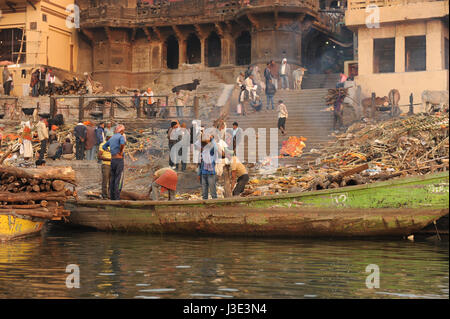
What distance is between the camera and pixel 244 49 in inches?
1548

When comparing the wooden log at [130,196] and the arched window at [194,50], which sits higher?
the arched window at [194,50]

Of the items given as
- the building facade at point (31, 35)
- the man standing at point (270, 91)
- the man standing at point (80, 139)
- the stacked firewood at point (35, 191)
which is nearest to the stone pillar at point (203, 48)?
the building facade at point (31, 35)

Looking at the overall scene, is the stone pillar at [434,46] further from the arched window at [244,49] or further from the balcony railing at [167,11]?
the arched window at [244,49]

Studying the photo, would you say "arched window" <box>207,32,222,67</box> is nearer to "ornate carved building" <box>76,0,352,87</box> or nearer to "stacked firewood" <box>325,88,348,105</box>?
"ornate carved building" <box>76,0,352,87</box>

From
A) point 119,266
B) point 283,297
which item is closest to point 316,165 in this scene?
point 119,266

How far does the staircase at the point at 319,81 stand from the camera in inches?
1373

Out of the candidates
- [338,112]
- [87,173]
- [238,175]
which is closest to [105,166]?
[238,175]

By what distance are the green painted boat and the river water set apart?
10.2 inches

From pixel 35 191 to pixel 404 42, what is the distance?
21220 millimetres

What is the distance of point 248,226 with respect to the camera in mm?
13969

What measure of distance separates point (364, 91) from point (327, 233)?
18.2 metres

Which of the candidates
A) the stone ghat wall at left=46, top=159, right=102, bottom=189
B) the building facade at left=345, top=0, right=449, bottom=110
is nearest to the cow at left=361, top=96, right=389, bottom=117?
the building facade at left=345, top=0, right=449, bottom=110

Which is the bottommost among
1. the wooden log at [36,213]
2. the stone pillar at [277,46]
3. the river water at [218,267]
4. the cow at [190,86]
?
the river water at [218,267]

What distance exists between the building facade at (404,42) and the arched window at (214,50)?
31.1 feet
